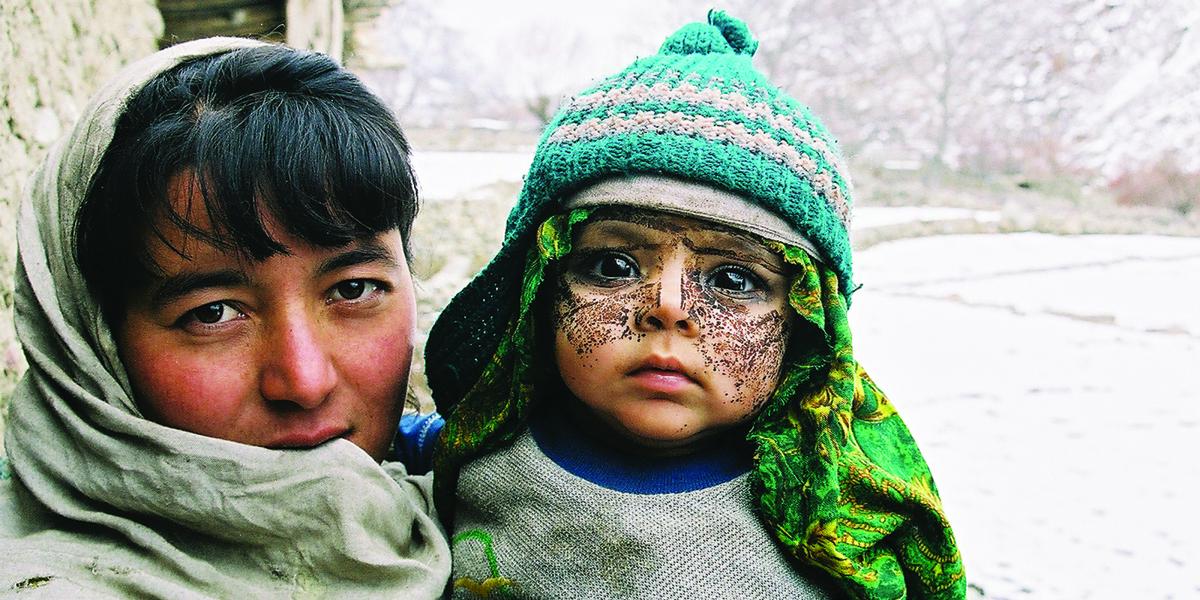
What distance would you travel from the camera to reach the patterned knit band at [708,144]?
1.41m

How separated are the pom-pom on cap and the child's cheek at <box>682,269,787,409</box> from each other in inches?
17.5

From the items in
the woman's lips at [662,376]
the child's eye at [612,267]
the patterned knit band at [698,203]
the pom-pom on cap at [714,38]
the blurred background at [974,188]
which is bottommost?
the blurred background at [974,188]

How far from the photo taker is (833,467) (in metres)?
1.38

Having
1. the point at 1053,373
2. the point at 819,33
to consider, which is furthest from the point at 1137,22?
the point at 1053,373

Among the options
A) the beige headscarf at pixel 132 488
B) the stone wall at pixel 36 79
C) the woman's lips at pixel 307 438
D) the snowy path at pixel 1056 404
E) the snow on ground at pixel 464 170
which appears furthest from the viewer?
the snow on ground at pixel 464 170

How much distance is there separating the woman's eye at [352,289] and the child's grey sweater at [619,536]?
14.4 inches

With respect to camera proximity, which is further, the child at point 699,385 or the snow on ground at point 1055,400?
the snow on ground at point 1055,400

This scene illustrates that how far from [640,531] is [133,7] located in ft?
13.3

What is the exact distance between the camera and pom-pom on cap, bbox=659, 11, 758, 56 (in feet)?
5.36

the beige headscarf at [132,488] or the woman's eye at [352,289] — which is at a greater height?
the woman's eye at [352,289]

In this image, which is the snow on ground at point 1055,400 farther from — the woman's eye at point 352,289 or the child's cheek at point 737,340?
the woman's eye at point 352,289

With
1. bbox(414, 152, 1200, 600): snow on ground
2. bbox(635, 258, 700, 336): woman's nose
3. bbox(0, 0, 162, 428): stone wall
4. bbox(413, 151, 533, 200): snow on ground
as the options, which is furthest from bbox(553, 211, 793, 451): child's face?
bbox(413, 151, 533, 200): snow on ground

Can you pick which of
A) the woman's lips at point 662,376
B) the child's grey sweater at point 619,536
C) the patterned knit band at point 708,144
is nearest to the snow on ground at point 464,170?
the patterned knit band at point 708,144

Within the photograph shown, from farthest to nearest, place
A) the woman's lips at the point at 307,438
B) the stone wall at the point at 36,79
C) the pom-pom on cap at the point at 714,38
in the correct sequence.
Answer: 1. the stone wall at the point at 36,79
2. the pom-pom on cap at the point at 714,38
3. the woman's lips at the point at 307,438
